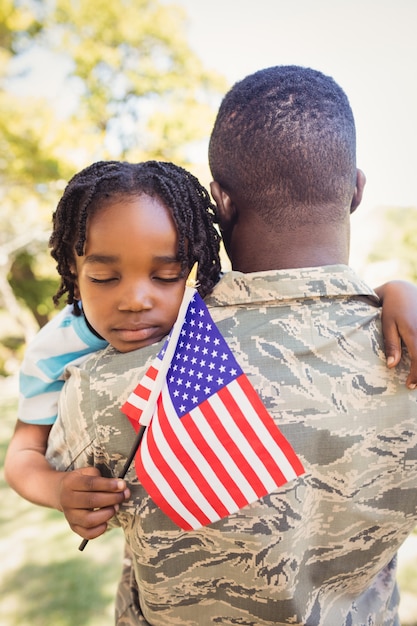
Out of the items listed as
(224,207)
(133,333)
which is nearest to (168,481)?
(133,333)

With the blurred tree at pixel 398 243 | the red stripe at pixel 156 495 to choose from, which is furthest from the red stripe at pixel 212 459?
the blurred tree at pixel 398 243

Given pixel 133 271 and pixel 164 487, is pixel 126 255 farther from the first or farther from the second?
pixel 164 487

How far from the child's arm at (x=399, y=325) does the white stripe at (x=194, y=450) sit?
0.46 m

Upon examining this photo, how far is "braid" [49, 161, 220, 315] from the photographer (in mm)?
1571

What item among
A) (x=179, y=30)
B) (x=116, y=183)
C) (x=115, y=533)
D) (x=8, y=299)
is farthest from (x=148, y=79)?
(x=116, y=183)

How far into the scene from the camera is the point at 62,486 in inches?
53.2

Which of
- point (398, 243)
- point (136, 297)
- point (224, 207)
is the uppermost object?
point (224, 207)

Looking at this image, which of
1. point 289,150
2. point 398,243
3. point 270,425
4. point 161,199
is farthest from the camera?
point 398,243

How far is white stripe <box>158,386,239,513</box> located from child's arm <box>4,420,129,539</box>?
168mm

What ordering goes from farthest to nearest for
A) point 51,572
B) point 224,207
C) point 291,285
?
point 51,572 < point 224,207 < point 291,285

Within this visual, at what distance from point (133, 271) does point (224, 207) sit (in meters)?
0.32

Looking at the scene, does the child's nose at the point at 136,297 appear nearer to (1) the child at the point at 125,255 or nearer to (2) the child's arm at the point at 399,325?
(1) the child at the point at 125,255

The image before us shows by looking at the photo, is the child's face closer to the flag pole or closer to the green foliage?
the flag pole

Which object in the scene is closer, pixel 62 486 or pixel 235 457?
pixel 235 457
